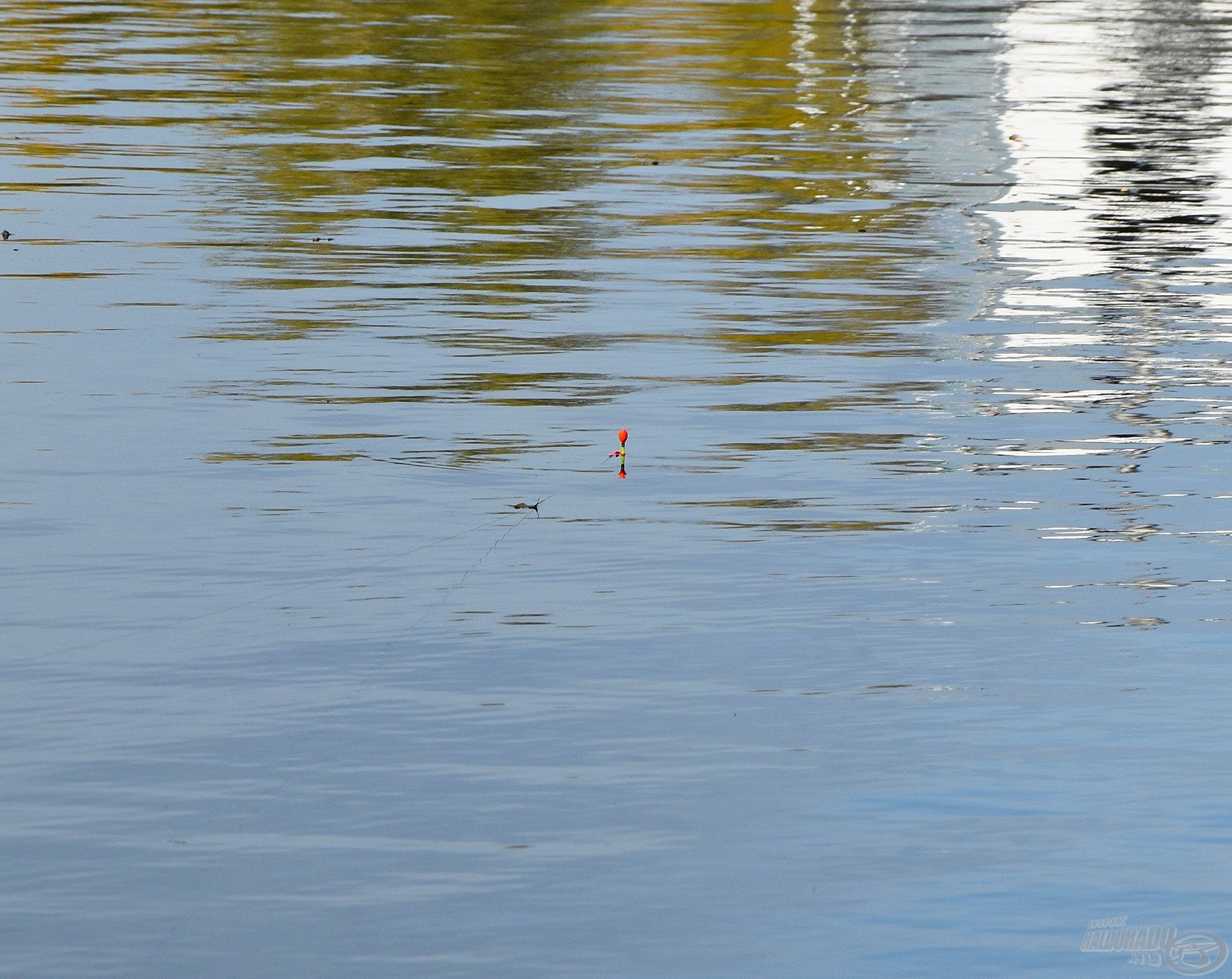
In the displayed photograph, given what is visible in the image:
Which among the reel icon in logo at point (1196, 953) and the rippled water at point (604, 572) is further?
the rippled water at point (604, 572)

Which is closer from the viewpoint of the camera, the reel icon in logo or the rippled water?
the reel icon in logo

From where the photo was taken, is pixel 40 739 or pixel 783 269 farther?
pixel 783 269

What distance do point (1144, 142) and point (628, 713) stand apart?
55.0 ft

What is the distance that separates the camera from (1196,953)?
5703 mm

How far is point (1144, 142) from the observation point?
73.0 ft

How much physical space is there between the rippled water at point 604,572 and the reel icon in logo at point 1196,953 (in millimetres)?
76

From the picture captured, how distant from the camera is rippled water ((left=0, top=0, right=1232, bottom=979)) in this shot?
5984 mm

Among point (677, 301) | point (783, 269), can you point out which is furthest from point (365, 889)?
point (783, 269)

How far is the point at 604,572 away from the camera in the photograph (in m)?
8.59

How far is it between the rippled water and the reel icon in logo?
0.08 m

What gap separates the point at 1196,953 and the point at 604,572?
347 centimetres

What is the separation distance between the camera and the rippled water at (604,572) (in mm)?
5984

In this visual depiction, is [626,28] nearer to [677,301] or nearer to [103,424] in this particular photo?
[677,301]

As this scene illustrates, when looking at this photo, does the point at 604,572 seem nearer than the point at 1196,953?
No
